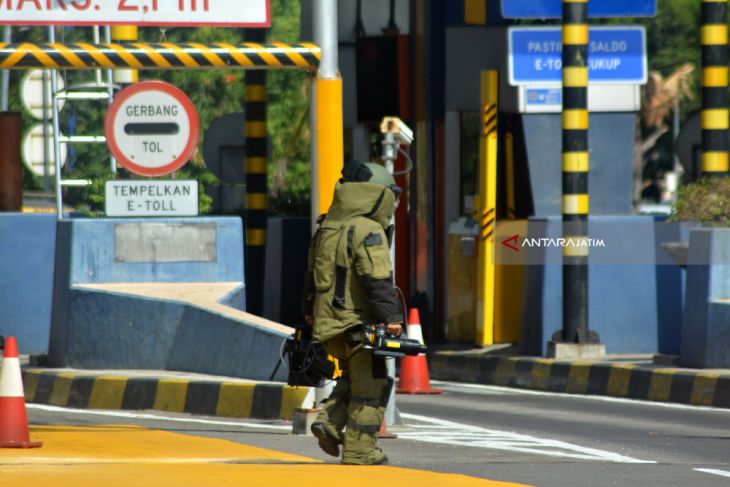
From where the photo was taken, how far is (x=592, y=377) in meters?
16.7

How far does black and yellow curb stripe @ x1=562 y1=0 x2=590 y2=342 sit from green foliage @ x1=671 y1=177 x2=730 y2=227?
100 cm

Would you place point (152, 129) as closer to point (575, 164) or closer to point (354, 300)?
point (575, 164)

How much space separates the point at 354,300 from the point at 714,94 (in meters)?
8.85

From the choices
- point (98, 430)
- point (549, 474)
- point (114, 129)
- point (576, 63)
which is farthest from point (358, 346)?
point (576, 63)

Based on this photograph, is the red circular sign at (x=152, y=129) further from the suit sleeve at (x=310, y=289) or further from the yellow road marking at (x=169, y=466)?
the suit sleeve at (x=310, y=289)

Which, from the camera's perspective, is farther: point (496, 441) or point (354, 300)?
point (496, 441)

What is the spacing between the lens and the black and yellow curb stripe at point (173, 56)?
41.1ft

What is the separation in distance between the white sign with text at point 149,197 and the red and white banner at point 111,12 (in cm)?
284

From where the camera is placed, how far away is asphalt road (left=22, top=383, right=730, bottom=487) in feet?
33.7

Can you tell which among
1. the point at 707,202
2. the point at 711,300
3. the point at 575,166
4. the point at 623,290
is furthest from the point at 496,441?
the point at 623,290

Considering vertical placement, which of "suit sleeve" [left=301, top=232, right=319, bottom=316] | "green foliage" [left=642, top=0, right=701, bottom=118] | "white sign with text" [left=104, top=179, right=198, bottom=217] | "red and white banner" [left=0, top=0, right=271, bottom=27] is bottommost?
"suit sleeve" [left=301, top=232, right=319, bottom=316]

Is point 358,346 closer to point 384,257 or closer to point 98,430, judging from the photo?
point 384,257

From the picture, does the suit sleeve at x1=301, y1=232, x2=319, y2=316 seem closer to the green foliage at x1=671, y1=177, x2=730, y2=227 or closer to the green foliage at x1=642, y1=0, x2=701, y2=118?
the green foliage at x1=671, y1=177, x2=730, y2=227

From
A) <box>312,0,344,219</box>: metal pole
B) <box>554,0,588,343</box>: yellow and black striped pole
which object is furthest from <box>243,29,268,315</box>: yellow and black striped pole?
<box>312,0,344,219</box>: metal pole
